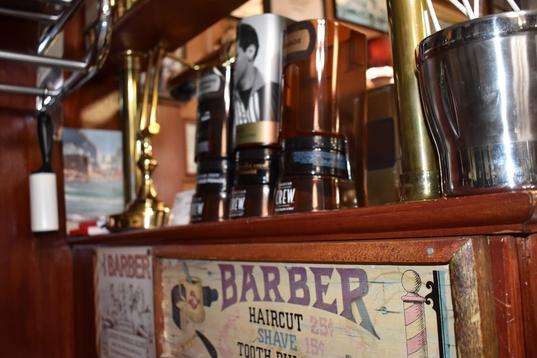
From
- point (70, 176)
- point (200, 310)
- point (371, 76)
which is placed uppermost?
point (371, 76)

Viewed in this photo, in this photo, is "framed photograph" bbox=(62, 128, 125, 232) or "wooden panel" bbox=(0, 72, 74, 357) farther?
"framed photograph" bbox=(62, 128, 125, 232)

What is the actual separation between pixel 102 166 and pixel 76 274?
28 cm

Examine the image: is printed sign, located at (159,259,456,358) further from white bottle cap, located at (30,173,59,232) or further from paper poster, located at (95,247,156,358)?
white bottle cap, located at (30,173,59,232)

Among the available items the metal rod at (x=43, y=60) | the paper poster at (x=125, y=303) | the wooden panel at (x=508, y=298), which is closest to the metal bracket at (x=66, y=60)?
the metal rod at (x=43, y=60)

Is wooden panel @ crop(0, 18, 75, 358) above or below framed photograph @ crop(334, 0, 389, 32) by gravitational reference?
below

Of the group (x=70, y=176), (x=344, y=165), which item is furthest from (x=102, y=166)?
(x=344, y=165)

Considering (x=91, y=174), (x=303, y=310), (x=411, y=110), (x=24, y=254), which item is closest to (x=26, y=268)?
(x=24, y=254)

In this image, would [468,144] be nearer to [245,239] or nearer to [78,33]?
[245,239]

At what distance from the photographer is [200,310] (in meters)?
0.85

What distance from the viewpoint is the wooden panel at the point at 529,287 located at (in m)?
0.43

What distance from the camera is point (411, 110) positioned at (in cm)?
63

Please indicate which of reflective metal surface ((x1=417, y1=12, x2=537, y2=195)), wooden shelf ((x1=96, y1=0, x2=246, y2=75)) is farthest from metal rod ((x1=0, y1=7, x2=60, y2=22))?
reflective metal surface ((x1=417, y1=12, x2=537, y2=195))

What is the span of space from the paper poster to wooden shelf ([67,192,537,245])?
10.6 inches

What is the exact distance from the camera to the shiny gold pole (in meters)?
0.61
